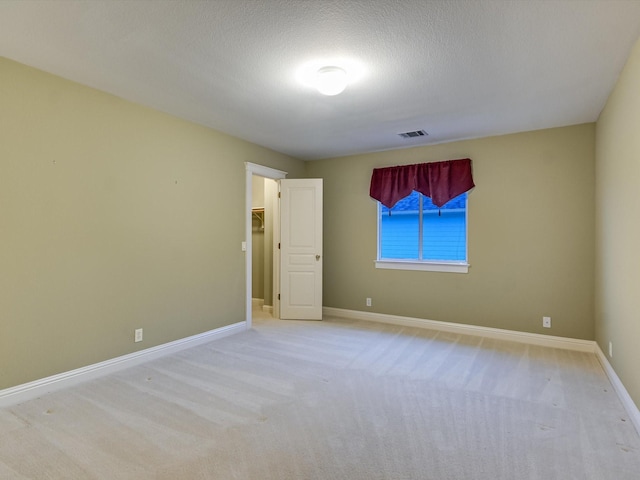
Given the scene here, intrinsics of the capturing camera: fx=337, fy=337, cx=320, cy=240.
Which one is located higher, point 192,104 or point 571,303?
point 192,104

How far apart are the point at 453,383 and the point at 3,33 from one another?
4.14 meters

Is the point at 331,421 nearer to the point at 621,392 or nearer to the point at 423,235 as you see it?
the point at 621,392

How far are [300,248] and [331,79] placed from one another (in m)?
2.96

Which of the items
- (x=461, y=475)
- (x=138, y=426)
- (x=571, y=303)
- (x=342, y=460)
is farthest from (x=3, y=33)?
(x=571, y=303)

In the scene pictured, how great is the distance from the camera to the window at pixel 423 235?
14.9 ft

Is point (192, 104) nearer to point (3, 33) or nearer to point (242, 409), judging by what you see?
point (3, 33)

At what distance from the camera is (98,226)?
9.92 feet

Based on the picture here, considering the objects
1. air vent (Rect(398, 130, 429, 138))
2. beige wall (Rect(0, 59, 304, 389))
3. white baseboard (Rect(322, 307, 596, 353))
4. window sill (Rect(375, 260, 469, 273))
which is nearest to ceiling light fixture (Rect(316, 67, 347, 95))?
air vent (Rect(398, 130, 429, 138))

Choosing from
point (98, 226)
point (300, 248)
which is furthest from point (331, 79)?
point (300, 248)

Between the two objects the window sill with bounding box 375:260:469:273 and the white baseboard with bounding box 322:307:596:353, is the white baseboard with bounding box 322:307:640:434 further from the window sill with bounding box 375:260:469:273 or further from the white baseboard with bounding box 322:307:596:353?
the window sill with bounding box 375:260:469:273

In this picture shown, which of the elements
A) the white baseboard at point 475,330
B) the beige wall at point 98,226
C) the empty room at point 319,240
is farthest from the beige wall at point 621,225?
the beige wall at point 98,226

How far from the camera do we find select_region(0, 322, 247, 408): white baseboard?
2514 mm

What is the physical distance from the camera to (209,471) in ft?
5.85

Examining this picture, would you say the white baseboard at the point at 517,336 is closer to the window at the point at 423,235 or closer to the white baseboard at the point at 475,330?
the white baseboard at the point at 475,330
